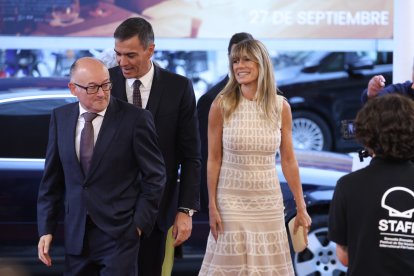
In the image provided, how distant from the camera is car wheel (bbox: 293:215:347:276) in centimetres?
671

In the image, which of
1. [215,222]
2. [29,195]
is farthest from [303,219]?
[29,195]

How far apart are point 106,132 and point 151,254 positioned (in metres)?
0.89

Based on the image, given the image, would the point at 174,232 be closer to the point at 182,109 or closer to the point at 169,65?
the point at 182,109

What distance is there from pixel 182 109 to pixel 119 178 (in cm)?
71

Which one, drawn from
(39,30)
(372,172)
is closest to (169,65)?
(39,30)

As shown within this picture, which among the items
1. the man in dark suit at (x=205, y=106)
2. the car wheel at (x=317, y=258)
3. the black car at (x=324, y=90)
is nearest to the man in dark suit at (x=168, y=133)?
the man in dark suit at (x=205, y=106)

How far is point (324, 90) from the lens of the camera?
12.3m

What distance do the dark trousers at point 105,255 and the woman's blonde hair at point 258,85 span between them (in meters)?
1.09

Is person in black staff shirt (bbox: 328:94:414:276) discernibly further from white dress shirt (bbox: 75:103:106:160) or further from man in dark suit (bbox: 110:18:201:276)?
man in dark suit (bbox: 110:18:201:276)

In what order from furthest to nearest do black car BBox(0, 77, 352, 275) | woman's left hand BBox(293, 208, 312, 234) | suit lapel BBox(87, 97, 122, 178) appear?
black car BBox(0, 77, 352, 275), woman's left hand BBox(293, 208, 312, 234), suit lapel BBox(87, 97, 122, 178)

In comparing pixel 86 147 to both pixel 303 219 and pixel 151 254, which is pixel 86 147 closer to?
pixel 151 254

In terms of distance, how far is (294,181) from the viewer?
5219 mm

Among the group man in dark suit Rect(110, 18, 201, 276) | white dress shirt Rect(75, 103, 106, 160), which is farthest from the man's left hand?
white dress shirt Rect(75, 103, 106, 160)

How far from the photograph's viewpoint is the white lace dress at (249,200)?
508 centimetres
